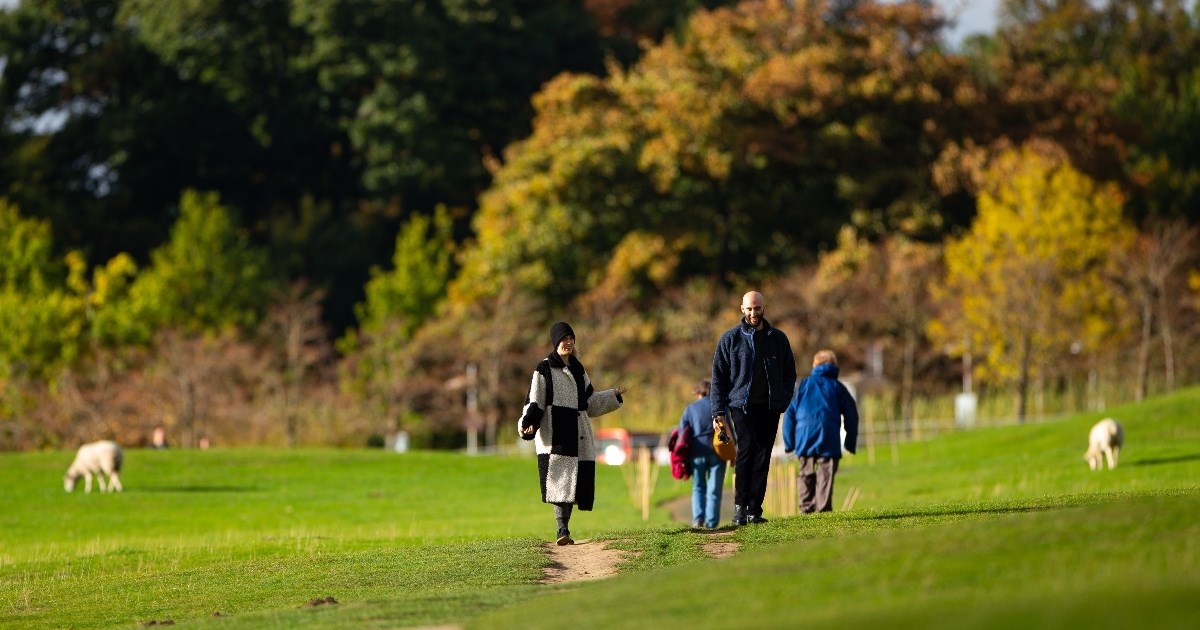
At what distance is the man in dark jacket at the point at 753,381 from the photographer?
58.5ft

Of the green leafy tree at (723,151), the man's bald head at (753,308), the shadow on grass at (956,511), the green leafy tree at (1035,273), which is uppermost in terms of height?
the green leafy tree at (723,151)

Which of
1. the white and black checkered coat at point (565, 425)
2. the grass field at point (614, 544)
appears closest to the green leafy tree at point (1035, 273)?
the grass field at point (614, 544)

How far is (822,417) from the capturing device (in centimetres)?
2061

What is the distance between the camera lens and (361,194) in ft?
259

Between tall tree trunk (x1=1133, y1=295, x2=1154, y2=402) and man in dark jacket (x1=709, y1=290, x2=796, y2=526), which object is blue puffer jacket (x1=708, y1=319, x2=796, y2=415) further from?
tall tree trunk (x1=1133, y1=295, x2=1154, y2=402)

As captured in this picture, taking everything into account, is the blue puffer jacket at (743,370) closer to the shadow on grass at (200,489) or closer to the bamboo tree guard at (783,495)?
the bamboo tree guard at (783,495)

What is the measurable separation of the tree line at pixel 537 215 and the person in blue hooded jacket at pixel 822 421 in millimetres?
32607

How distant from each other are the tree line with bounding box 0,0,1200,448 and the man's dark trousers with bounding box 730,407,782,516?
116ft

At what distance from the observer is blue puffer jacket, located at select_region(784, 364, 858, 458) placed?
2062cm

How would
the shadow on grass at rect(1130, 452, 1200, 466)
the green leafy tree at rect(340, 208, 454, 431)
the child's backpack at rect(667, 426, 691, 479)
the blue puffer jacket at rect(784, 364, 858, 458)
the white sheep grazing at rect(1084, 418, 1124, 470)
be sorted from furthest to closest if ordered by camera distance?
the green leafy tree at rect(340, 208, 454, 431) < the shadow on grass at rect(1130, 452, 1200, 466) < the white sheep grazing at rect(1084, 418, 1124, 470) < the child's backpack at rect(667, 426, 691, 479) < the blue puffer jacket at rect(784, 364, 858, 458)

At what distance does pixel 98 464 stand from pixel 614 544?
19668 millimetres

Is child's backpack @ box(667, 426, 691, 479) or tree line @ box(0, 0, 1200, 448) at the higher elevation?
tree line @ box(0, 0, 1200, 448)

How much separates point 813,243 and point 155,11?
2759cm

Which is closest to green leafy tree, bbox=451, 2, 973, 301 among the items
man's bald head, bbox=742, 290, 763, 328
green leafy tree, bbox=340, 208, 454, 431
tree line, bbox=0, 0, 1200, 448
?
tree line, bbox=0, 0, 1200, 448
